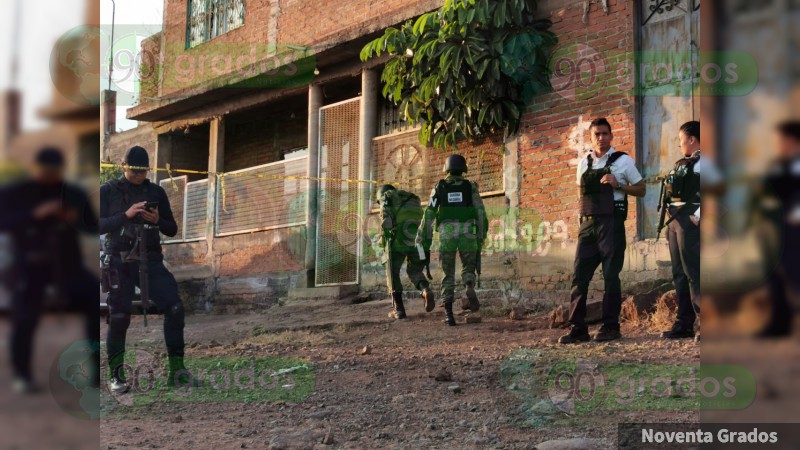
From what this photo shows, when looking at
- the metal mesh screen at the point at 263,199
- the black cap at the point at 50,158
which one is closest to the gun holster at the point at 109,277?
the black cap at the point at 50,158

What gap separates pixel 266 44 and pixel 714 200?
12.3m

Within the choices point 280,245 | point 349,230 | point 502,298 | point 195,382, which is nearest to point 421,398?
point 195,382

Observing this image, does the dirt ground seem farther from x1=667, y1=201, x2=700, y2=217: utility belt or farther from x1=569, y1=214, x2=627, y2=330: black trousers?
x1=667, y1=201, x2=700, y2=217: utility belt

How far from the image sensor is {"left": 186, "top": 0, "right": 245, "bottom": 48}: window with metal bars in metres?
13.0

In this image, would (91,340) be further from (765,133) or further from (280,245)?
(280,245)

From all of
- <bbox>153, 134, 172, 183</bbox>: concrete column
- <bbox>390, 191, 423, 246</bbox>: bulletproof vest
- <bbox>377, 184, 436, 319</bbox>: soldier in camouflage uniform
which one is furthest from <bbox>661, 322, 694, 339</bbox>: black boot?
<bbox>153, 134, 172, 183</bbox>: concrete column

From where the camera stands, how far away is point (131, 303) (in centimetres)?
506

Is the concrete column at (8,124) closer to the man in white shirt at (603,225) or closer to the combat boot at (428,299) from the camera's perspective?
the man in white shirt at (603,225)

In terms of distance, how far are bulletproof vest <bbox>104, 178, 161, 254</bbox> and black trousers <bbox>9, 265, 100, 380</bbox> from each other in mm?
4573

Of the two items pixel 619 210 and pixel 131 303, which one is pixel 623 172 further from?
pixel 131 303

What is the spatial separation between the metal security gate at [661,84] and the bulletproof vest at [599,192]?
1.66 meters

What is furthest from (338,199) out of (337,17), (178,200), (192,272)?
(178,200)

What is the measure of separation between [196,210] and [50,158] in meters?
12.4

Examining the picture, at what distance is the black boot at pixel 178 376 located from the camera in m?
5.24
